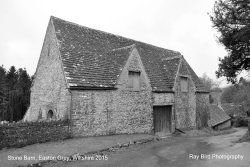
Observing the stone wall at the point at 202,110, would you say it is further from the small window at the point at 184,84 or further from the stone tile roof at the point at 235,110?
the stone tile roof at the point at 235,110

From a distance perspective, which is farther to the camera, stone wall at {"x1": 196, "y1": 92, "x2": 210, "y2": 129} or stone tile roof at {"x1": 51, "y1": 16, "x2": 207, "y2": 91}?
stone wall at {"x1": 196, "y1": 92, "x2": 210, "y2": 129}

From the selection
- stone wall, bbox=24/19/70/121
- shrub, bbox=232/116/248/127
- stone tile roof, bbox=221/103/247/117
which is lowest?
shrub, bbox=232/116/248/127

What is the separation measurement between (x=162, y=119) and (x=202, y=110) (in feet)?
24.1

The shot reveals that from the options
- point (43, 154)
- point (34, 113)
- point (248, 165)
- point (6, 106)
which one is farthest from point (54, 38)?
point (6, 106)

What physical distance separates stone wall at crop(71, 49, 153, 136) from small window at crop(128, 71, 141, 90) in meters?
0.29

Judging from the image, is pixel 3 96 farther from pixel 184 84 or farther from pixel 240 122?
pixel 240 122

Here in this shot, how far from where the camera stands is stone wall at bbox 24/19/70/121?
15.2 metres

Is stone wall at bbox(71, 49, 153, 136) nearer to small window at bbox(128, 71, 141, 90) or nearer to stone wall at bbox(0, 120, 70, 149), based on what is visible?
small window at bbox(128, 71, 141, 90)

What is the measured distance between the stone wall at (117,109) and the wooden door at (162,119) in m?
0.90

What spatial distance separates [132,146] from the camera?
13.1 meters

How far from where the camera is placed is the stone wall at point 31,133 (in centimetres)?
1114

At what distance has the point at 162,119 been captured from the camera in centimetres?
1914

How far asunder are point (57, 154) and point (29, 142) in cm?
283

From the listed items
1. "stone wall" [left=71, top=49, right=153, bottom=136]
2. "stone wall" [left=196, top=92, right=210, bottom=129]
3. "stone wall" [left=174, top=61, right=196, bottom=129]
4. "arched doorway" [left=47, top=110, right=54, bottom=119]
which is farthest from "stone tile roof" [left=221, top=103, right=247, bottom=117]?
"arched doorway" [left=47, top=110, right=54, bottom=119]
